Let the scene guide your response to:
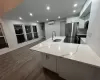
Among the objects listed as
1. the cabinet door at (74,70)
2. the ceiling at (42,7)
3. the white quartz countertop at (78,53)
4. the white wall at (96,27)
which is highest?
the ceiling at (42,7)

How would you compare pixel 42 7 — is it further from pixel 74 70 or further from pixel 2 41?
pixel 2 41

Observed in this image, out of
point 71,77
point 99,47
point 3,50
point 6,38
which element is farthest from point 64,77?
point 6,38

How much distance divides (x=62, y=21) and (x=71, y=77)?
5.36 metres

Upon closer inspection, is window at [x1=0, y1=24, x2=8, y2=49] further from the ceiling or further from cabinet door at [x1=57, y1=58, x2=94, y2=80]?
cabinet door at [x1=57, y1=58, x2=94, y2=80]

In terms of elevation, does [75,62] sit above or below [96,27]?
below

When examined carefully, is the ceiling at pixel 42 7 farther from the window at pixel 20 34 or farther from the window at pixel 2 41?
the window at pixel 20 34

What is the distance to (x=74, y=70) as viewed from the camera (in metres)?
1.22

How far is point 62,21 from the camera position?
5.66 metres

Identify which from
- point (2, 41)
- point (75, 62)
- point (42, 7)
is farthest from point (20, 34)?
point (75, 62)

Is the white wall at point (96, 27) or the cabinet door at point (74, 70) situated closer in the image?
the white wall at point (96, 27)

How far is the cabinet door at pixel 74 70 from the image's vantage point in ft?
3.59

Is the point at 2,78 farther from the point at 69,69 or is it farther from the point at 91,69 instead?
the point at 91,69

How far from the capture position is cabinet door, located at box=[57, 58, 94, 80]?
1.10m

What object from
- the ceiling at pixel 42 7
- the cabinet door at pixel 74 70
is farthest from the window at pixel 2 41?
the cabinet door at pixel 74 70
